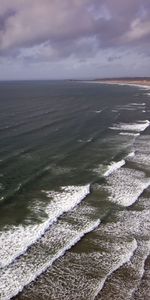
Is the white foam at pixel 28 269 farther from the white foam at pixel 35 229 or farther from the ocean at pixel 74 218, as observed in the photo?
the white foam at pixel 35 229

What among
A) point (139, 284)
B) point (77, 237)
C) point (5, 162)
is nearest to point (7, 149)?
point (5, 162)

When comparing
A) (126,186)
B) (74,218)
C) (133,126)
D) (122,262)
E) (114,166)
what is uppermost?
(133,126)

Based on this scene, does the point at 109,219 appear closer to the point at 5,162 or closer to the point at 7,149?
the point at 5,162

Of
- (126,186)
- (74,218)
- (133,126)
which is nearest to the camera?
(74,218)

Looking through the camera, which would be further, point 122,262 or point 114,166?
point 114,166

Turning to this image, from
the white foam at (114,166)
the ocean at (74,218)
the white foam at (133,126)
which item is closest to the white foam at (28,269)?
the ocean at (74,218)

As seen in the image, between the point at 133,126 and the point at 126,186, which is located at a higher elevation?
the point at 133,126

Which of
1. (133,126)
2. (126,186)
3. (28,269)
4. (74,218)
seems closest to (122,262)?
(28,269)

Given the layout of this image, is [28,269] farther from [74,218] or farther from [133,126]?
[133,126]

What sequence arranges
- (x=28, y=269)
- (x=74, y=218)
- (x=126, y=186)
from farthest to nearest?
(x=126, y=186), (x=74, y=218), (x=28, y=269)

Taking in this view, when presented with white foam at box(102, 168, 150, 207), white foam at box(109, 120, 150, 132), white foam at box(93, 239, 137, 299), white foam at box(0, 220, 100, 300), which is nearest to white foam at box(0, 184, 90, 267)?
white foam at box(0, 220, 100, 300)
